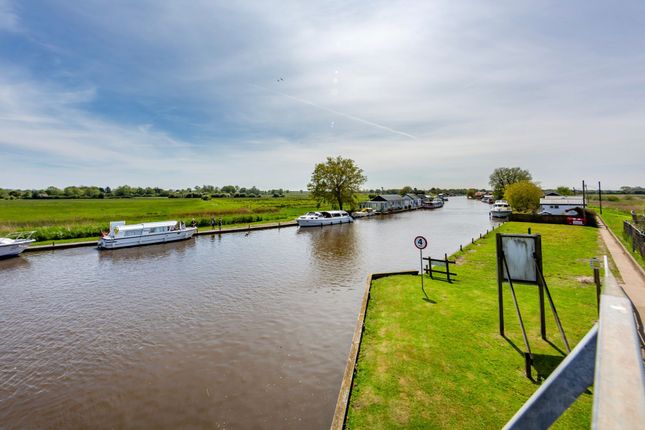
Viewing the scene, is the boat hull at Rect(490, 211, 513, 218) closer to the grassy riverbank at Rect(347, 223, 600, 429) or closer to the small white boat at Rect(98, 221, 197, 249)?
the grassy riverbank at Rect(347, 223, 600, 429)

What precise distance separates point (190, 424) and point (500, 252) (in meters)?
10.2

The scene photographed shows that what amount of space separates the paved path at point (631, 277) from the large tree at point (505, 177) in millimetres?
97669

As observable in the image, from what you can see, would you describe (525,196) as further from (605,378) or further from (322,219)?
(605,378)

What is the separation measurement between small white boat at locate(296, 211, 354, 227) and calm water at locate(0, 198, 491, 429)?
23239 millimetres

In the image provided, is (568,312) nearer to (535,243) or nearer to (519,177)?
(535,243)

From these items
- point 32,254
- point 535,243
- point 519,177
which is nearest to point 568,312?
point 535,243

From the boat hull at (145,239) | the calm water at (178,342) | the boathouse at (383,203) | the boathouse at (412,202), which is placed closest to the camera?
the calm water at (178,342)

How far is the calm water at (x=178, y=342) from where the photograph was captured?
856 cm

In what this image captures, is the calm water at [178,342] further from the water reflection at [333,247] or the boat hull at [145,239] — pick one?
the boat hull at [145,239]

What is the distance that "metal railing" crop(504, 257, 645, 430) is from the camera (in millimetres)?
1174

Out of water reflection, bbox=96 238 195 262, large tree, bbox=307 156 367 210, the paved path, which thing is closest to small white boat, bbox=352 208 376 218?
large tree, bbox=307 156 367 210

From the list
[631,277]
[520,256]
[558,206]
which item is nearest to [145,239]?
[520,256]

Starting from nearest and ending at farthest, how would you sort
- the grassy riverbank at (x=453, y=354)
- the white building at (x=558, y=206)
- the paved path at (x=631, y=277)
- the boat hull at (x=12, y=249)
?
the grassy riverbank at (x=453, y=354) < the paved path at (x=631, y=277) < the boat hull at (x=12, y=249) < the white building at (x=558, y=206)

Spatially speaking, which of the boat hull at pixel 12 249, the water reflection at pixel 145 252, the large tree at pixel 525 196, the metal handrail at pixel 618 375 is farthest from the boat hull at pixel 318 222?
the metal handrail at pixel 618 375
